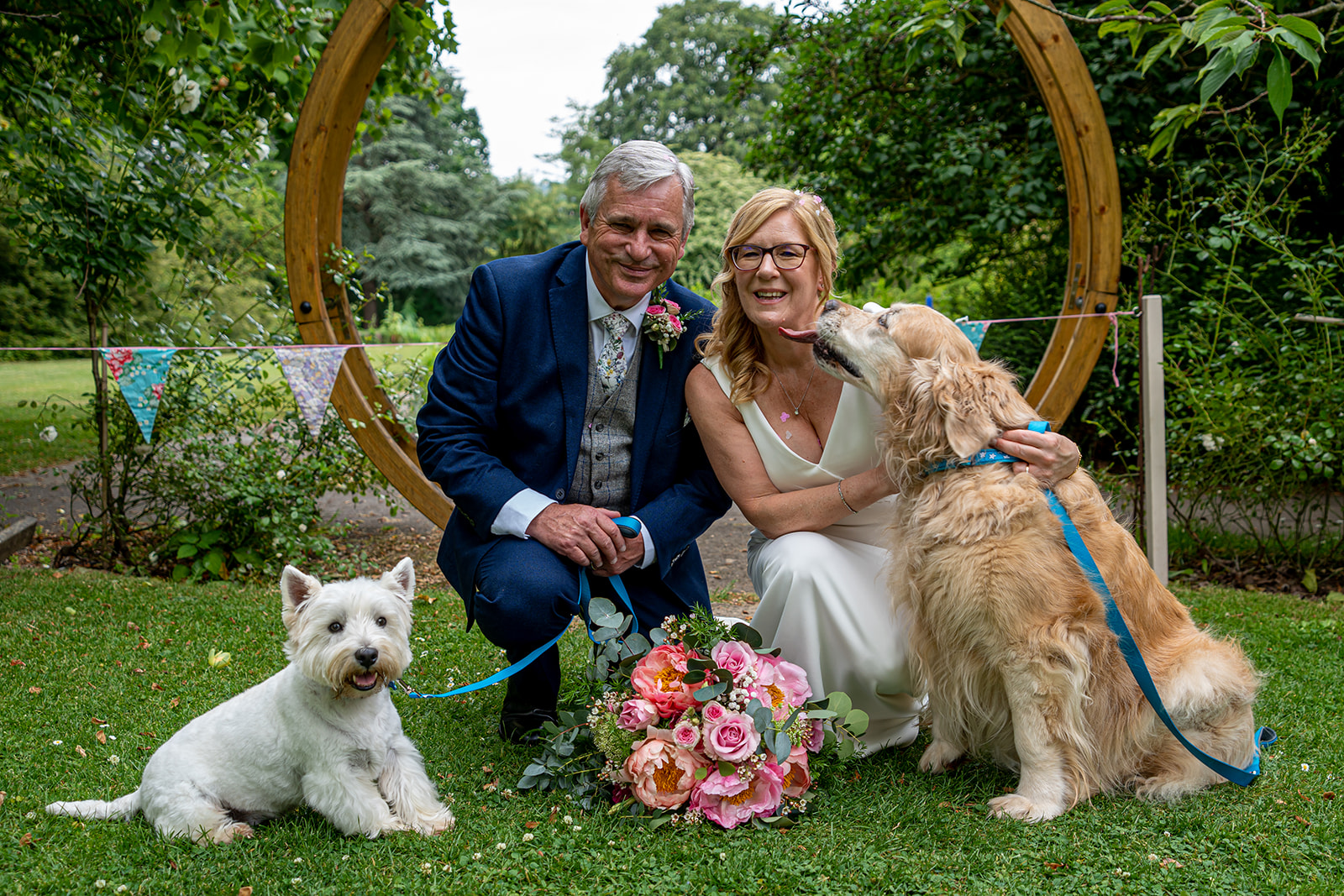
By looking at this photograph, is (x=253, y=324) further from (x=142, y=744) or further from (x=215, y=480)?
(x=142, y=744)

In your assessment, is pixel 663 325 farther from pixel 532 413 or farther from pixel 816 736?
pixel 816 736

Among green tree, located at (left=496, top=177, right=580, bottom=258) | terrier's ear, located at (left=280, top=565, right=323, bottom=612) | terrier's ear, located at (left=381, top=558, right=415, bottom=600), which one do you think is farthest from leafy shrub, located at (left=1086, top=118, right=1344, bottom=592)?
green tree, located at (left=496, top=177, right=580, bottom=258)

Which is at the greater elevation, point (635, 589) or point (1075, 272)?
point (1075, 272)

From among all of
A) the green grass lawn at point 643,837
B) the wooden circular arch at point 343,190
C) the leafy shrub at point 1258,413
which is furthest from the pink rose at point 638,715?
the leafy shrub at point 1258,413

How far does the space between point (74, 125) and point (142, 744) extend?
4.47m

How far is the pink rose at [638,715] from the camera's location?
272 centimetres

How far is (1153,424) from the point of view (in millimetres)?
4738

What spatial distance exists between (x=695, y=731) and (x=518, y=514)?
957 millimetres

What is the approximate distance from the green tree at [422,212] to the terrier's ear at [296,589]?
32044mm

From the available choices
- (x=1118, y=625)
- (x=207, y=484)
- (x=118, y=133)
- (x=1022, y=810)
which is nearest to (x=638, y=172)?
(x=1118, y=625)

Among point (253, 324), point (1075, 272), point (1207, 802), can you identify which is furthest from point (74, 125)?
point (1207, 802)

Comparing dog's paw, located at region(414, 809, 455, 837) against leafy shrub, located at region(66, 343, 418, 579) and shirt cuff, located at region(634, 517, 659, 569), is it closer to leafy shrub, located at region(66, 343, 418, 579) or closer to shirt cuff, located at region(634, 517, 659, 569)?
shirt cuff, located at region(634, 517, 659, 569)

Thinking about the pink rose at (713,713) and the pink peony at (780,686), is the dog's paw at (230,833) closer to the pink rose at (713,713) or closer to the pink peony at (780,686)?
the pink rose at (713,713)

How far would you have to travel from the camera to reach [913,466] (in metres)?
2.91
